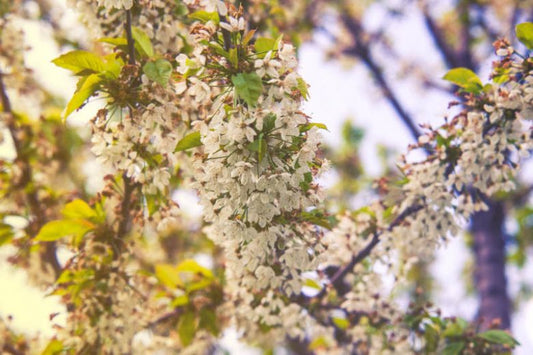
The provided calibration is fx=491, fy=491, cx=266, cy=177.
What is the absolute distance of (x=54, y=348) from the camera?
259 cm

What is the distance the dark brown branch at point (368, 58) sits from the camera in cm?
622

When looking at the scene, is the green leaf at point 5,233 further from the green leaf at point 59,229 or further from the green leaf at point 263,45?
the green leaf at point 263,45

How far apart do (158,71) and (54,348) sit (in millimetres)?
1632

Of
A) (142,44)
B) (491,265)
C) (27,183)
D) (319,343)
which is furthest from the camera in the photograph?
(491,265)

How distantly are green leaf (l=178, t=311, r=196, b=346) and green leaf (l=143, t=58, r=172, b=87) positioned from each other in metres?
1.70

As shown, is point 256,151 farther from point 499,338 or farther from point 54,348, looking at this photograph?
point 499,338

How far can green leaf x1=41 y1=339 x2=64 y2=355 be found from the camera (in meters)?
2.57

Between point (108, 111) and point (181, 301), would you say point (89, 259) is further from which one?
A: point (108, 111)

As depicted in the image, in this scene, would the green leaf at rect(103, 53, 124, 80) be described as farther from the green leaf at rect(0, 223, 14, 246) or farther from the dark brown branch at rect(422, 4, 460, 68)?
the dark brown branch at rect(422, 4, 460, 68)

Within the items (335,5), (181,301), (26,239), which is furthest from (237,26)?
(335,5)

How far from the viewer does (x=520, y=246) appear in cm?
626

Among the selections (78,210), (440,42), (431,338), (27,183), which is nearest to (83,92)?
(78,210)

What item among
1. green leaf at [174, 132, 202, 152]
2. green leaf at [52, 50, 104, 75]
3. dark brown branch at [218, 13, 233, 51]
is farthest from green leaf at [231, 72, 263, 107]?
green leaf at [52, 50, 104, 75]

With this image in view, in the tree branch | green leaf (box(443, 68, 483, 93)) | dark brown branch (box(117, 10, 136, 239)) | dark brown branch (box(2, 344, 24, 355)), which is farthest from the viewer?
the tree branch
